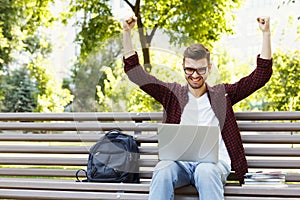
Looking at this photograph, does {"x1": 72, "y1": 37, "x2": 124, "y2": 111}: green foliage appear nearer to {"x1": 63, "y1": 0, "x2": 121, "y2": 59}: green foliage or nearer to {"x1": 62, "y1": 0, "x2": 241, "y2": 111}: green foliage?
{"x1": 62, "y1": 0, "x2": 241, "y2": 111}: green foliage

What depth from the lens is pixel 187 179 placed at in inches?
119

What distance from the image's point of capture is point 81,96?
3.46 meters

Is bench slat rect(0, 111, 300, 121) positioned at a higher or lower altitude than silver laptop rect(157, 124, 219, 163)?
higher

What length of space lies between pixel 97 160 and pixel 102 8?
897 cm

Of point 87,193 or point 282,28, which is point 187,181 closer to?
point 87,193

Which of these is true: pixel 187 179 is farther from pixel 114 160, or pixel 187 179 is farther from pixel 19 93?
pixel 19 93

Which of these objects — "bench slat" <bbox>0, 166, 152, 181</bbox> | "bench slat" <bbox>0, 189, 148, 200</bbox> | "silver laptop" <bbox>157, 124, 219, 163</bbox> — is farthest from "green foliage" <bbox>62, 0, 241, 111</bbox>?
"silver laptop" <bbox>157, 124, 219, 163</bbox>

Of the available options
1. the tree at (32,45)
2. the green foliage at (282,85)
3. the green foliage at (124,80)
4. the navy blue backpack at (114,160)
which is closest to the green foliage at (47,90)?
the tree at (32,45)

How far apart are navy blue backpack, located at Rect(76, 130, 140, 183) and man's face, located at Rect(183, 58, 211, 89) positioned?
1.57ft

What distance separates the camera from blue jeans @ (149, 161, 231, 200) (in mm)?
2826

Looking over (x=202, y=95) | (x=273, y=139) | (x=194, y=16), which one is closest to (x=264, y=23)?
(x=202, y=95)

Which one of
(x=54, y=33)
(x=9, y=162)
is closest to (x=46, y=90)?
(x=54, y=33)

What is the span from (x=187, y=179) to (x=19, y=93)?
1750 cm

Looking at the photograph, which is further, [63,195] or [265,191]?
[63,195]
